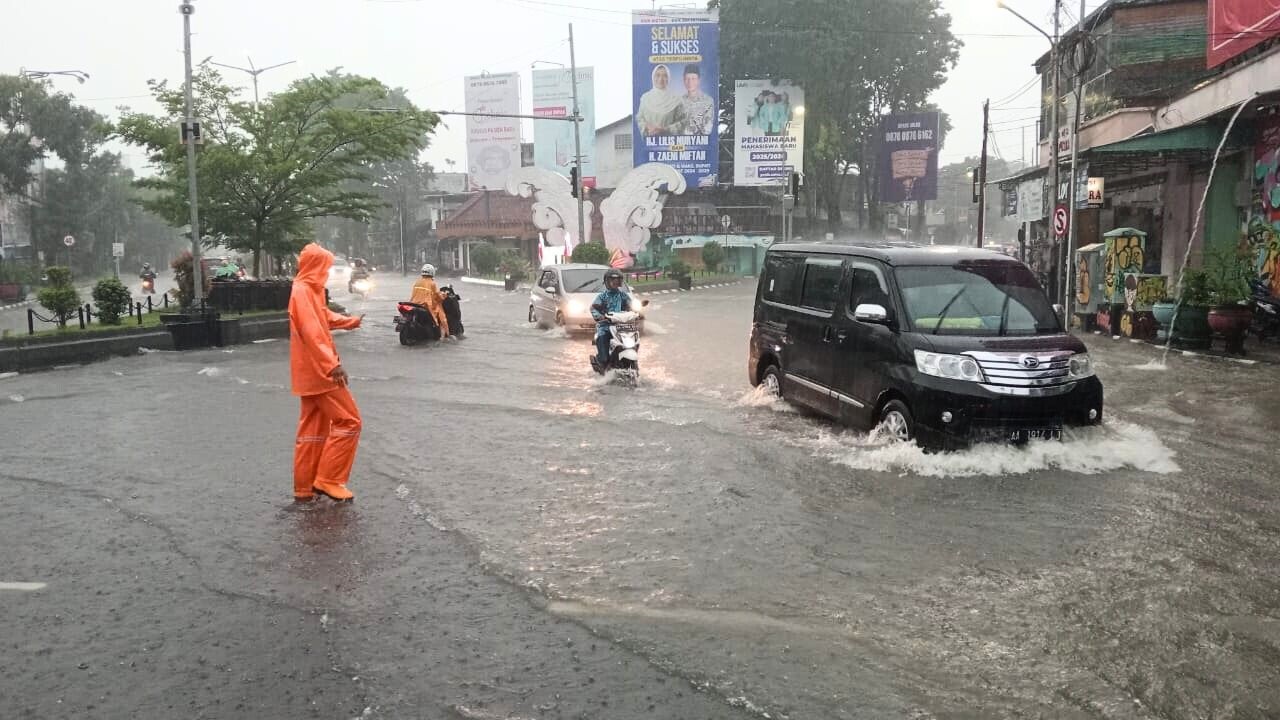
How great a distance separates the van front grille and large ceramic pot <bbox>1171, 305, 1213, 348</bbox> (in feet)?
32.1

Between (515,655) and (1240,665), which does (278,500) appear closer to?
(515,655)

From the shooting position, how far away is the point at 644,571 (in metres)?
5.46

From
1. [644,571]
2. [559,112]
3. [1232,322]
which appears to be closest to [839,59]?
[559,112]

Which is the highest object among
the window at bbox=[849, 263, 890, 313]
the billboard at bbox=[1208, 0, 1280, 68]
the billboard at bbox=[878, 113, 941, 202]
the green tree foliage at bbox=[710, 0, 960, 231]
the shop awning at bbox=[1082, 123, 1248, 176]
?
the green tree foliage at bbox=[710, 0, 960, 231]

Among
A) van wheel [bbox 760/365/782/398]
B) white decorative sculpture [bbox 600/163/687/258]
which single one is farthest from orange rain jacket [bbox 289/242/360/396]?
white decorative sculpture [bbox 600/163/687/258]

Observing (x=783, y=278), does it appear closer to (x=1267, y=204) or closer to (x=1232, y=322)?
(x=1232, y=322)

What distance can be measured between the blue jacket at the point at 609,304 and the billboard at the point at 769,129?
4189cm

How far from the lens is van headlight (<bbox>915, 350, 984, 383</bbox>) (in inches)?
303

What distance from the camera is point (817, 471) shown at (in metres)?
7.84

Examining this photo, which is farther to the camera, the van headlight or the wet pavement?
the van headlight

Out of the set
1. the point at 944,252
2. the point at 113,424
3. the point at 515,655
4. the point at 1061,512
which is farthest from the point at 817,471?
the point at 113,424

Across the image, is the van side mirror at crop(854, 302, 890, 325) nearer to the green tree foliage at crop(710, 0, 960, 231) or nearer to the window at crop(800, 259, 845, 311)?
the window at crop(800, 259, 845, 311)

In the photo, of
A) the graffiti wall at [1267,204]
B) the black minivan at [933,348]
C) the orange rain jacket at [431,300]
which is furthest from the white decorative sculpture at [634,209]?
the black minivan at [933,348]

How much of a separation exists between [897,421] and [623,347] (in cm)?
543
